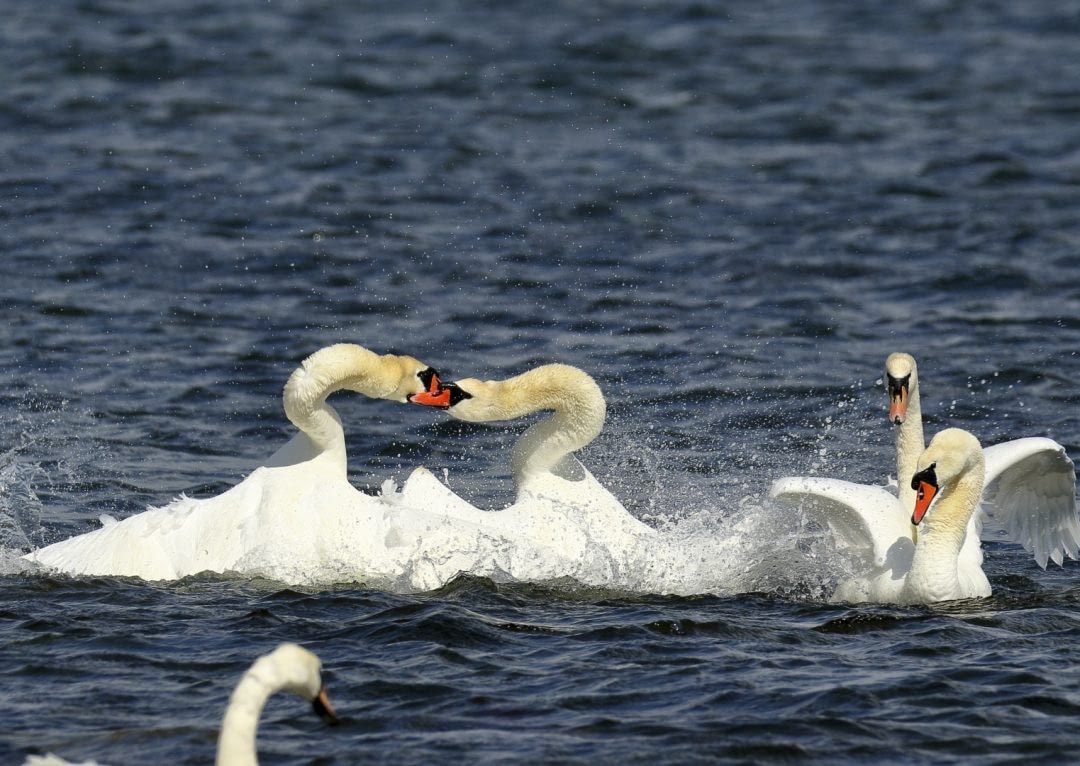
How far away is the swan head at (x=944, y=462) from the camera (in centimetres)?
965

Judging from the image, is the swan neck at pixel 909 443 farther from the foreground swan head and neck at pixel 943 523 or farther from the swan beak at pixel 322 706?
the swan beak at pixel 322 706

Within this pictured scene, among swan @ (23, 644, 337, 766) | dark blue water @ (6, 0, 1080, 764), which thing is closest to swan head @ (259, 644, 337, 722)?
swan @ (23, 644, 337, 766)

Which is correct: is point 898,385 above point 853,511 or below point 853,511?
above

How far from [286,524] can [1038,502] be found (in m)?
4.39

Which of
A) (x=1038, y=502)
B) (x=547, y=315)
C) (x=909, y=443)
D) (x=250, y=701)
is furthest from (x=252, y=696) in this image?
(x=547, y=315)

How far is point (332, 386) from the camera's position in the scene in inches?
403

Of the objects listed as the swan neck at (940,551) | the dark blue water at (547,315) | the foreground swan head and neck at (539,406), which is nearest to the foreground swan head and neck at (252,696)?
the dark blue water at (547,315)

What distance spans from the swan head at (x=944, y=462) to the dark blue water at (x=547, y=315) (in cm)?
65

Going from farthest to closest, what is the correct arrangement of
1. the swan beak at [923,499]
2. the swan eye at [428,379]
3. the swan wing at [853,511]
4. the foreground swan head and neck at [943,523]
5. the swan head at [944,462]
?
the swan eye at [428,379] → the swan wing at [853,511] → the foreground swan head and neck at [943,523] → the swan head at [944,462] → the swan beak at [923,499]

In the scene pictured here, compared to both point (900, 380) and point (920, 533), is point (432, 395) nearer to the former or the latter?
point (900, 380)

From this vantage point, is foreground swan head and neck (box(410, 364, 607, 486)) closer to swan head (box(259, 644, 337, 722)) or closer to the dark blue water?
the dark blue water

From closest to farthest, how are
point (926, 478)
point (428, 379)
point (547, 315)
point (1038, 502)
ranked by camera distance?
point (926, 478) < point (428, 379) < point (1038, 502) < point (547, 315)

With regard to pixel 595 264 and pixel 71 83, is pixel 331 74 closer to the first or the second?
pixel 71 83

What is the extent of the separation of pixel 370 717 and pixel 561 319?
9087mm
